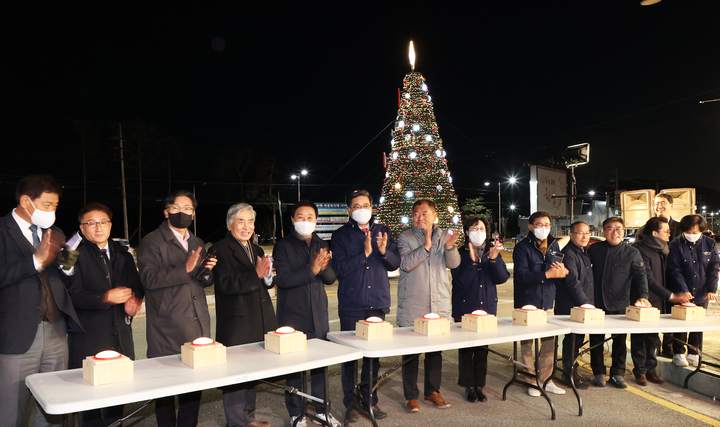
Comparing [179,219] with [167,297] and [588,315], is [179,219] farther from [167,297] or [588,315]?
[588,315]

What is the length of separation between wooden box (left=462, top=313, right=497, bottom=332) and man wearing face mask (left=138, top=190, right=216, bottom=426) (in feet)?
7.10

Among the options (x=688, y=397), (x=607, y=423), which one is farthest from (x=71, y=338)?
(x=688, y=397)

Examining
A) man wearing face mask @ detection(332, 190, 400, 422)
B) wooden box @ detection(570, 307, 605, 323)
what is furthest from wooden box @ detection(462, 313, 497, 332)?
wooden box @ detection(570, 307, 605, 323)

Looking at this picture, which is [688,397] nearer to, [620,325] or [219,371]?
[620,325]

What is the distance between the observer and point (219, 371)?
2764mm

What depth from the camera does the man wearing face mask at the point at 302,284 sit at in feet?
12.3

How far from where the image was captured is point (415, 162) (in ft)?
48.3

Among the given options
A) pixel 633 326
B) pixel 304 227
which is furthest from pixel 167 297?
pixel 633 326

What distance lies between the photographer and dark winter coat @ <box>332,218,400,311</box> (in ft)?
13.3

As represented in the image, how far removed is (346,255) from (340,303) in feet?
1.47

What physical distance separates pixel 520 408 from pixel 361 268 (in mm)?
1970

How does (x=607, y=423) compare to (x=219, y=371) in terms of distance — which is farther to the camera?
(x=607, y=423)

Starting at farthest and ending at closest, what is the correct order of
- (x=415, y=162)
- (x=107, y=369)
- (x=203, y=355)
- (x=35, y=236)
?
(x=415, y=162) → (x=35, y=236) → (x=203, y=355) → (x=107, y=369)

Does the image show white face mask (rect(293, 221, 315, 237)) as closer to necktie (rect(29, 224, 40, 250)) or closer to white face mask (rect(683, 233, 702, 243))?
necktie (rect(29, 224, 40, 250))
